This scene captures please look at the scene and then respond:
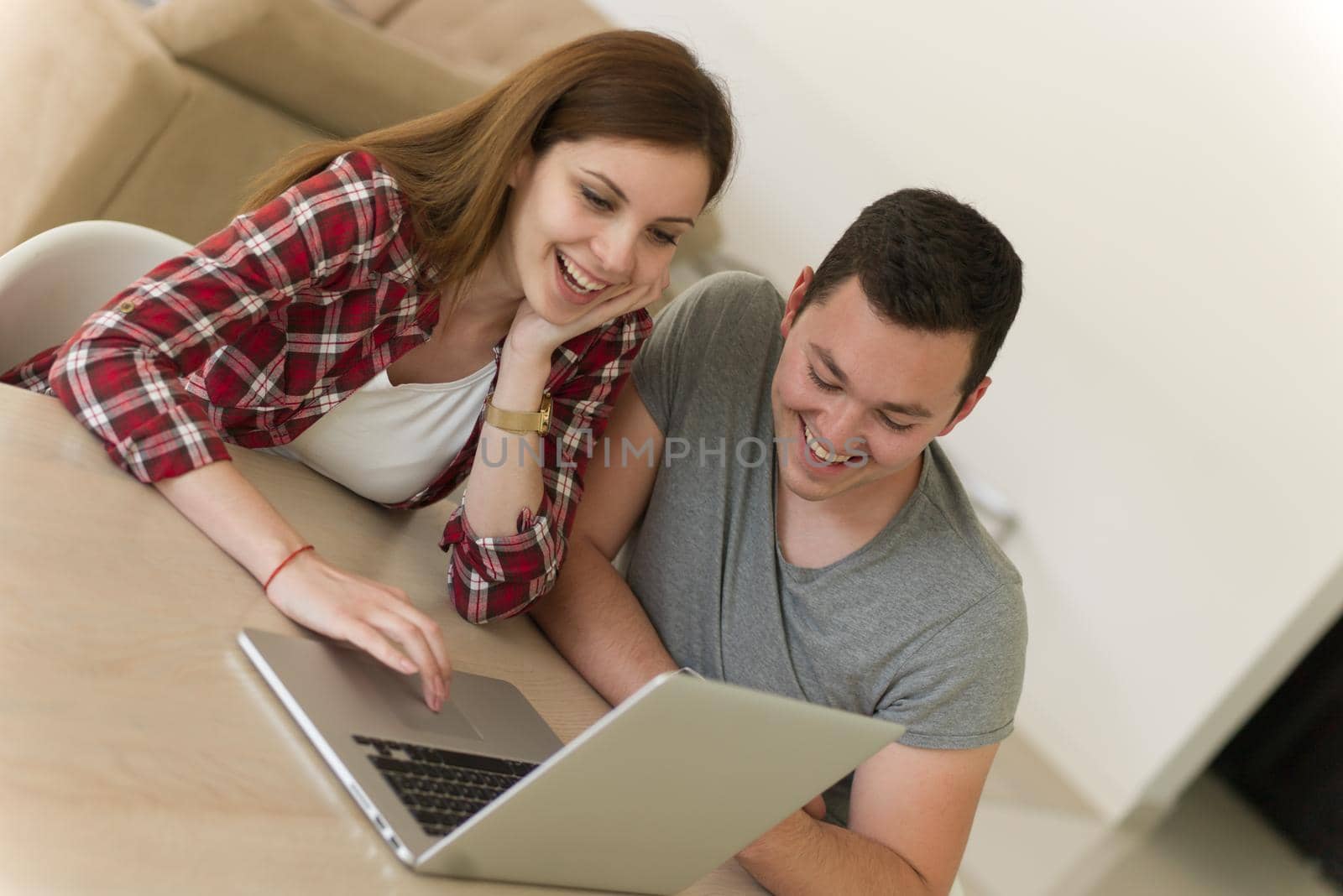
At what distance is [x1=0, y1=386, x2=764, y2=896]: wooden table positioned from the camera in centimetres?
61

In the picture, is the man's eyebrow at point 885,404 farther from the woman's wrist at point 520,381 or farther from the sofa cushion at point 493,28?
the sofa cushion at point 493,28

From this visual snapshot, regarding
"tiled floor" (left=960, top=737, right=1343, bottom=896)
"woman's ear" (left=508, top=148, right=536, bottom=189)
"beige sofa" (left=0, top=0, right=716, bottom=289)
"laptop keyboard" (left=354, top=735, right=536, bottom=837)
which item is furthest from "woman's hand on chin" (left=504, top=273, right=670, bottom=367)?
"tiled floor" (left=960, top=737, right=1343, bottom=896)

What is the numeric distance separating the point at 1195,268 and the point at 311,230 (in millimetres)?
2122

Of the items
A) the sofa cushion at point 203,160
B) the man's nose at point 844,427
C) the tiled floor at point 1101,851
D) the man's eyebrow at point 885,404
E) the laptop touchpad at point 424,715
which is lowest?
the tiled floor at point 1101,851

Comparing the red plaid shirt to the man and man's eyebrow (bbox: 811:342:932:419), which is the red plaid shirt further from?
man's eyebrow (bbox: 811:342:932:419)

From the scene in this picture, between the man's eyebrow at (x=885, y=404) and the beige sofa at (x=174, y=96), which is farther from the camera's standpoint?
the beige sofa at (x=174, y=96)

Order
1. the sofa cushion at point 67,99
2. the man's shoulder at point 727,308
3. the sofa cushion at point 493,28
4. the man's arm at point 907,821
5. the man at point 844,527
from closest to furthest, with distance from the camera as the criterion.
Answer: the man's arm at point 907,821 < the man at point 844,527 < the man's shoulder at point 727,308 < the sofa cushion at point 67,99 < the sofa cushion at point 493,28

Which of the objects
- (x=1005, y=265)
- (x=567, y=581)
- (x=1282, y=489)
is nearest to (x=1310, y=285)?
(x=1282, y=489)

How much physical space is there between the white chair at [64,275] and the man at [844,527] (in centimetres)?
55

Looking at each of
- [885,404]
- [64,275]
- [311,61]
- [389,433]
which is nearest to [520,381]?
[389,433]

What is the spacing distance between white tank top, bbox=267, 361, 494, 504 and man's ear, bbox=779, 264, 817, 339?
34 centimetres

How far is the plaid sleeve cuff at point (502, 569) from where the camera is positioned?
1.20 meters

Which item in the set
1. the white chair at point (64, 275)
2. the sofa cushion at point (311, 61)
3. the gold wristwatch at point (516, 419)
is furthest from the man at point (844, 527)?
the sofa cushion at point (311, 61)

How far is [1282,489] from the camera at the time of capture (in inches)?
105
